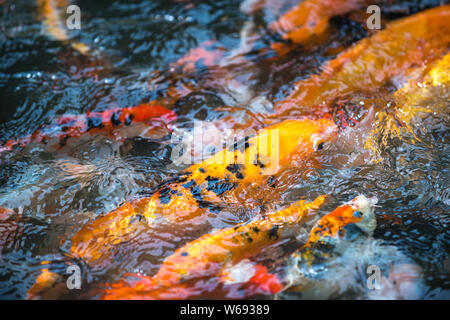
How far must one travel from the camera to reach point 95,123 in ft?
10.3

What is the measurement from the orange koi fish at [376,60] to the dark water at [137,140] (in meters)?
0.16

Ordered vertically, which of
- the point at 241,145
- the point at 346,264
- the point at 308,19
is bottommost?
the point at 346,264

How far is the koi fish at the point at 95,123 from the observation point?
3.03 metres

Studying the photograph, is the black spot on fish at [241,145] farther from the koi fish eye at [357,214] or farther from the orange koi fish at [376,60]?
the koi fish eye at [357,214]

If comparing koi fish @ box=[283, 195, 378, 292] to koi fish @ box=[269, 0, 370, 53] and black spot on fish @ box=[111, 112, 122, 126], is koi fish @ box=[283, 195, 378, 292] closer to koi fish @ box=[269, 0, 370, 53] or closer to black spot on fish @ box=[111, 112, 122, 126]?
black spot on fish @ box=[111, 112, 122, 126]

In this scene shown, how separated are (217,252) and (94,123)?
1617mm

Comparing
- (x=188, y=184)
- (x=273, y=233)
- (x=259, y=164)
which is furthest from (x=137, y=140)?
(x=273, y=233)

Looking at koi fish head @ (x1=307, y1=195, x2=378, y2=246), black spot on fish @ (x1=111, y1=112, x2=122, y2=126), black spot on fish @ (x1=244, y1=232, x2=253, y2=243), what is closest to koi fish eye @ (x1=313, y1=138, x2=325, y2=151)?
koi fish head @ (x1=307, y1=195, x2=378, y2=246)

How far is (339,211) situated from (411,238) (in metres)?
0.42

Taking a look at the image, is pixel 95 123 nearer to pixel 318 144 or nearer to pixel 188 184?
pixel 188 184

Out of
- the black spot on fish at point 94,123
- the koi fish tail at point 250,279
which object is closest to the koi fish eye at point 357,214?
the koi fish tail at point 250,279

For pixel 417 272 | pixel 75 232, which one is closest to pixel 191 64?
pixel 75 232

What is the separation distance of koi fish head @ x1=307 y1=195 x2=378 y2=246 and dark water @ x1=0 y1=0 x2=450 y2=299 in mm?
72
